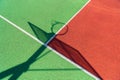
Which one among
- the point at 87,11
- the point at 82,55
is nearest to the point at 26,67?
the point at 82,55

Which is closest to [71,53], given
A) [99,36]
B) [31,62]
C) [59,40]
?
[59,40]

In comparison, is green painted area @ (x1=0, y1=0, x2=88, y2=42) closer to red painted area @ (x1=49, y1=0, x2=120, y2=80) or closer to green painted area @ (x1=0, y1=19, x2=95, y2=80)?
red painted area @ (x1=49, y1=0, x2=120, y2=80)

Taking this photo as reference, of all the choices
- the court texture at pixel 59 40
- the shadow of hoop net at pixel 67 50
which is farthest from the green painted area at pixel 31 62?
the shadow of hoop net at pixel 67 50

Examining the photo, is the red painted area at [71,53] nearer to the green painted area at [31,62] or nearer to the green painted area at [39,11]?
the green painted area at [31,62]

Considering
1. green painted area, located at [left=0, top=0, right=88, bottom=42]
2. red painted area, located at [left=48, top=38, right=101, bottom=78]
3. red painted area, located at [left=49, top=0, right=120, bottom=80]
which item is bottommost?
red painted area, located at [left=49, top=0, right=120, bottom=80]

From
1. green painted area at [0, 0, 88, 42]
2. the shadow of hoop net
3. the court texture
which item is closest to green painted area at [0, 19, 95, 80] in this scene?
the court texture

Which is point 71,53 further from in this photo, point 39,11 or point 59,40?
point 39,11

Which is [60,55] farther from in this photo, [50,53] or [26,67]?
[26,67]
